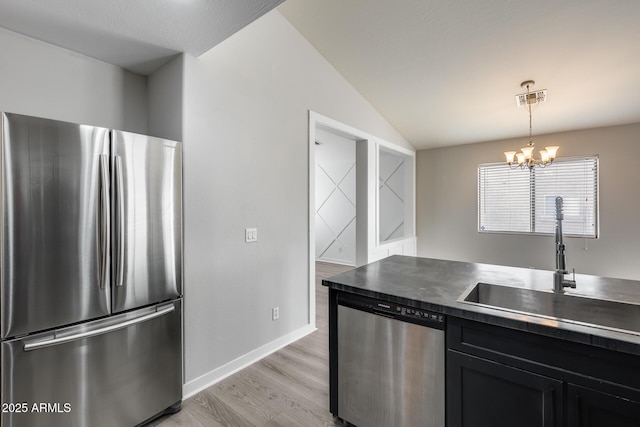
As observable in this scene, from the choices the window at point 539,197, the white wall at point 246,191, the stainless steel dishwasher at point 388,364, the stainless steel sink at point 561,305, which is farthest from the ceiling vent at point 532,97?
the stainless steel dishwasher at point 388,364

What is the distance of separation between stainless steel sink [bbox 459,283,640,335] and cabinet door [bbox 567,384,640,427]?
0.28m

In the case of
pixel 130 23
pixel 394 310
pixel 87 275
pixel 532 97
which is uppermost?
pixel 532 97

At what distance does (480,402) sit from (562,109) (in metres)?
3.91

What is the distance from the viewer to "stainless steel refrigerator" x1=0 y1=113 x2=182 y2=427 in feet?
4.35

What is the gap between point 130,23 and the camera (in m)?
1.69

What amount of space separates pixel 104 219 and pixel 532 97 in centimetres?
423

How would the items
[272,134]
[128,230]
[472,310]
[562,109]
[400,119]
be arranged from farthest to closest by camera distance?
[400,119] < [562,109] < [272,134] < [128,230] < [472,310]

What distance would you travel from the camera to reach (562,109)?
11.7ft

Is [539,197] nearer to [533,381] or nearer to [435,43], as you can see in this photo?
[435,43]

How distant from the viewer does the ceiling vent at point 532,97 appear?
3.25 meters

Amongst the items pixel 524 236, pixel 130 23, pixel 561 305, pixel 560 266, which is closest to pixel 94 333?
pixel 130 23

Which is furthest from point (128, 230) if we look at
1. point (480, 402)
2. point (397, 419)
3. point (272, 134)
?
point (480, 402)

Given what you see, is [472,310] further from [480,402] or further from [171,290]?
[171,290]

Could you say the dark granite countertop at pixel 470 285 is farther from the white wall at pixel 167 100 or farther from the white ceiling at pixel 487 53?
the white ceiling at pixel 487 53
